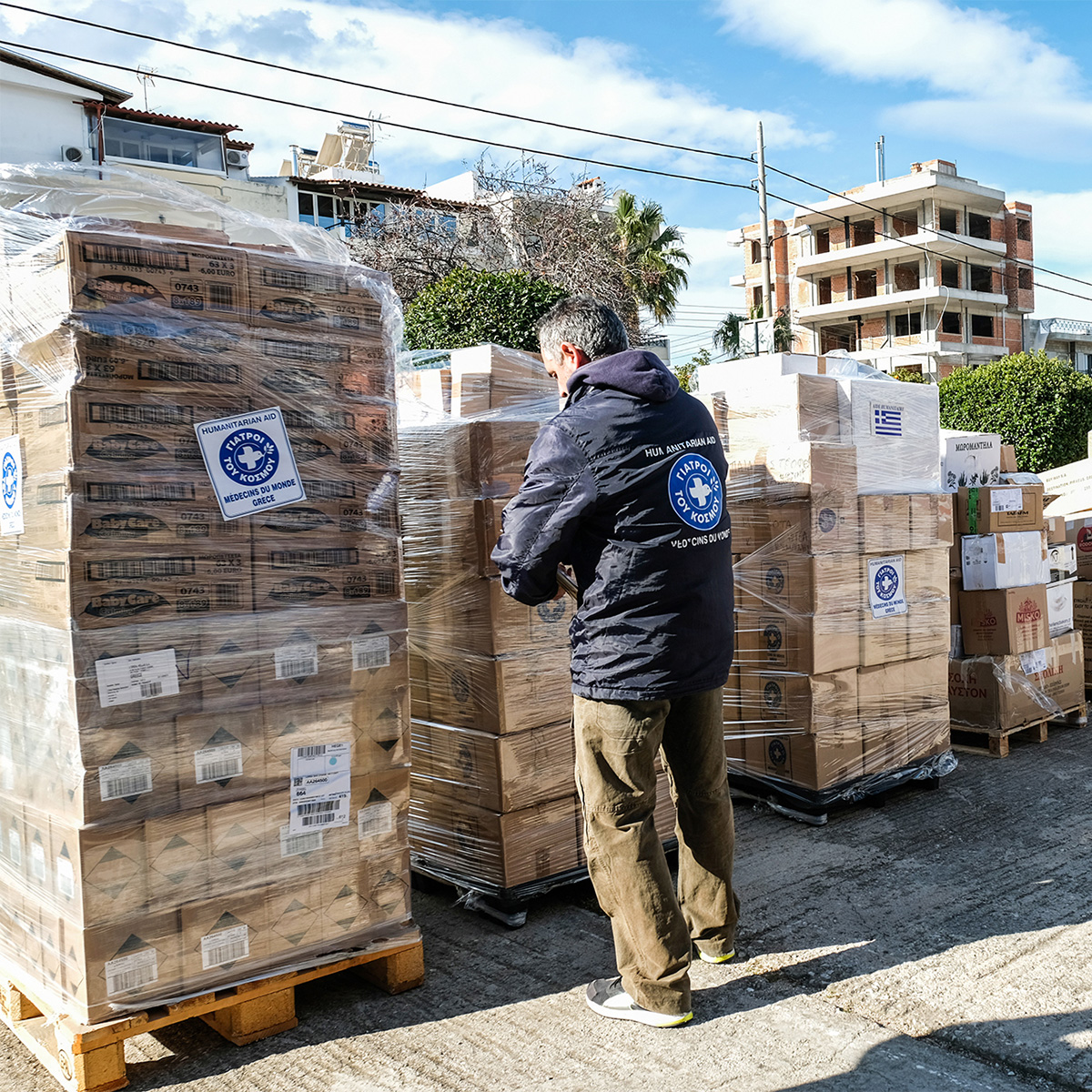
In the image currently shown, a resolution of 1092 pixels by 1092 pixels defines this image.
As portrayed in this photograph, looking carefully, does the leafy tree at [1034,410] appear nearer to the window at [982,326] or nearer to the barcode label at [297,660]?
the barcode label at [297,660]

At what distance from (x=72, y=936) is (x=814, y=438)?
135 inches

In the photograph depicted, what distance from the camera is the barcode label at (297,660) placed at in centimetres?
273

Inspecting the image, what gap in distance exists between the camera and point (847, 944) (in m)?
3.18

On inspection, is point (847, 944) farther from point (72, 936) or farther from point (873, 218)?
point (873, 218)

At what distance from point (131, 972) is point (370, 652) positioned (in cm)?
102

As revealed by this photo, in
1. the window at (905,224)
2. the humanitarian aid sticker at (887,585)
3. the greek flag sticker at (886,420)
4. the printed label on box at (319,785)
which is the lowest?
the printed label on box at (319,785)

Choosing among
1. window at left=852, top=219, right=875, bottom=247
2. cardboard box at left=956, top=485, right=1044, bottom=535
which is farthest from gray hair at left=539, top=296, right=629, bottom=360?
window at left=852, top=219, right=875, bottom=247

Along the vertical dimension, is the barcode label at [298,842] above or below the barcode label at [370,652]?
below

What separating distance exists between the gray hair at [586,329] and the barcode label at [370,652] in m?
1.01

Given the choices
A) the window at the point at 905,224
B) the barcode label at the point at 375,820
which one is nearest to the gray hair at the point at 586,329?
the barcode label at the point at 375,820

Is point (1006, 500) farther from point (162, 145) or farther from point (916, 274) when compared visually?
point (916, 274)

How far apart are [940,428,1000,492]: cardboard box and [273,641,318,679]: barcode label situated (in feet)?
13.5

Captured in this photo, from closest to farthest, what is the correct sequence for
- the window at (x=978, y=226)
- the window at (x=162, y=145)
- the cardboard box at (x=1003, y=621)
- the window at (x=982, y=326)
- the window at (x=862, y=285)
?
the cardboard box at (x=1003, y=621) → the window at (x=162, y=145) → the window at (x=978, y=226) → the window at (x=982, y=326) → the window at (x=862, y=285)

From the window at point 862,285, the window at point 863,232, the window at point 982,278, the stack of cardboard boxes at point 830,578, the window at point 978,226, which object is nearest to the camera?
the stack of cardboard boxes at point 830,578
